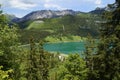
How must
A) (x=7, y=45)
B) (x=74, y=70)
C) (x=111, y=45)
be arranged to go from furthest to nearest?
(x=74, y=70)
(x=111, y=45)
(x=7, y=45)

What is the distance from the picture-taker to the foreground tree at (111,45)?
29984 mm

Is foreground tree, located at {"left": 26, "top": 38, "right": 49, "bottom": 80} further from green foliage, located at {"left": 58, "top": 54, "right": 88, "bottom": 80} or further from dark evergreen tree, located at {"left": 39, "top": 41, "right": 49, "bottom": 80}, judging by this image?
green foliage, located at {"left": 58, "top": 54, "right": 88, "bottom": 80}

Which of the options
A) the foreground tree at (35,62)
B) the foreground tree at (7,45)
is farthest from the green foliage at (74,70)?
the foreground tree at (7,45)

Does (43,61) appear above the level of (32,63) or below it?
below

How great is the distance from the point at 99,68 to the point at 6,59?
40.5ft

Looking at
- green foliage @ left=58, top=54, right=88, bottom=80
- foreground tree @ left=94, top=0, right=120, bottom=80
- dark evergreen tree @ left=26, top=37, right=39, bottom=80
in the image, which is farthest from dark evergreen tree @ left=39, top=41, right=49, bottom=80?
foreground tree @ left=94, top=0, right=120, bottom=80

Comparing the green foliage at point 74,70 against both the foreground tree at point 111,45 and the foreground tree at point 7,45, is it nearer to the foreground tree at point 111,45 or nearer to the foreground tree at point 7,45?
the foreground tree at point 111,45

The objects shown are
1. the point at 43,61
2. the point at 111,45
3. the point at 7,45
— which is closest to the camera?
→ the point at 7,45

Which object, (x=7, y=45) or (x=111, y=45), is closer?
(x=7, y=45)

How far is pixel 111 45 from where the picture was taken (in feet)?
100

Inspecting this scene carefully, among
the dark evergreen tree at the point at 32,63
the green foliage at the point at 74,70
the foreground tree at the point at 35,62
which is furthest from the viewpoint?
the foreground tree at the point at 35,62

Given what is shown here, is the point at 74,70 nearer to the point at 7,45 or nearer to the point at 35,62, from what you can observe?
the point at 35,62

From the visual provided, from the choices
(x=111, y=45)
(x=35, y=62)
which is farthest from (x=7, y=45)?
(x=35, y=62)

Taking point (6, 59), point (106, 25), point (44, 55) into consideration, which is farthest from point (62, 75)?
point (6, 59)
